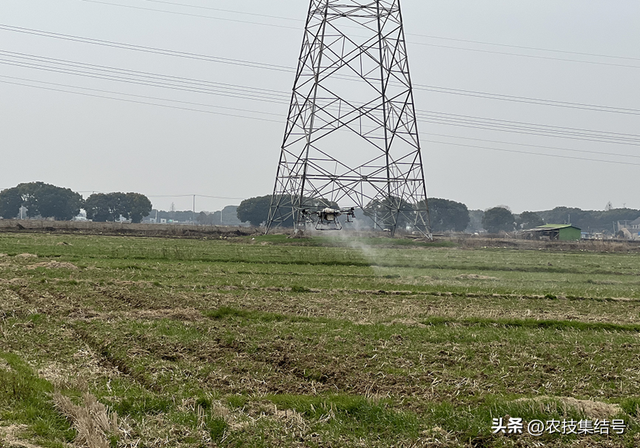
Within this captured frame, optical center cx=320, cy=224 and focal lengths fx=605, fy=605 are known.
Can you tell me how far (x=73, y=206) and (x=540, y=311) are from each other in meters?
149

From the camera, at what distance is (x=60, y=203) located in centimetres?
14888

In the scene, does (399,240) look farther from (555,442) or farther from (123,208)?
(123,208)

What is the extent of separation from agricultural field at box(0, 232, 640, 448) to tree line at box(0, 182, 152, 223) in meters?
135

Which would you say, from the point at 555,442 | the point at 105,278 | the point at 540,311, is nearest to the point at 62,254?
the point at 105,278

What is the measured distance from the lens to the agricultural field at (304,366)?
838 centimetres

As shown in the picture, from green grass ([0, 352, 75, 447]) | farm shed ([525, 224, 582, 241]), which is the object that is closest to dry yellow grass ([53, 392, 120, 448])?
green grass ([0, 352, 75, 447])

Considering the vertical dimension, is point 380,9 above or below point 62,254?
above

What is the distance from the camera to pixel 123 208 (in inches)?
6294

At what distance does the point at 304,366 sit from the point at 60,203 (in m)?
151

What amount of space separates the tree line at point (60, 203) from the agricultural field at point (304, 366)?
13484 cm

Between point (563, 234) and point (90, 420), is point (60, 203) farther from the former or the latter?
point (90, 420)

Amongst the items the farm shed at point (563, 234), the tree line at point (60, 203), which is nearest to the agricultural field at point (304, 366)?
the farm shed at point (563, 234)

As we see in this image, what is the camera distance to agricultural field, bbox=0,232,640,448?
27.5ft

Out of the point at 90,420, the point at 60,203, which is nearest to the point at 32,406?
the point at 90,420
